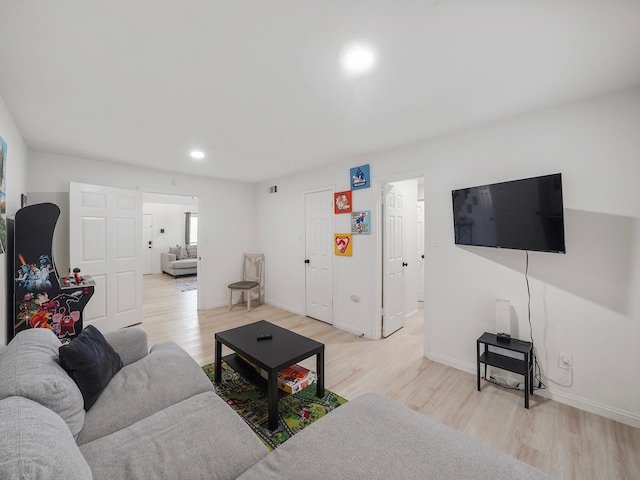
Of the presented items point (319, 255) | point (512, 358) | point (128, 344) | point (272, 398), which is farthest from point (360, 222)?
point (128, 344)

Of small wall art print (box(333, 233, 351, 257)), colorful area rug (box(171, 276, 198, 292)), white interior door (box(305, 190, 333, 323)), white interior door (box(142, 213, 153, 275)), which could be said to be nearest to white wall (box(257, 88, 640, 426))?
small wall art print (box(333, 233, 351, 257))

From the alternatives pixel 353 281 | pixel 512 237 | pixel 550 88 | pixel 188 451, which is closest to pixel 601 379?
pixel 512 237

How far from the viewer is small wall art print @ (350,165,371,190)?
136 inches

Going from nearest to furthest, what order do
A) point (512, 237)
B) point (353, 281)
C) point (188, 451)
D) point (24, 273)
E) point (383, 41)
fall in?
point (188, 451), point (383, 41), point (512, 237), point (24, 273), point (353, 281)

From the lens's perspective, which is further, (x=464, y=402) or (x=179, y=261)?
(x=179, y=261)

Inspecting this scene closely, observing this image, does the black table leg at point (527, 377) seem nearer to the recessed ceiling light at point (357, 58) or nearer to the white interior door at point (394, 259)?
the white interior door at point (394, 259)

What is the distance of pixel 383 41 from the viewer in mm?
1457

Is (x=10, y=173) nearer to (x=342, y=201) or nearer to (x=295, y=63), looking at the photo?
(x=295, y=63)

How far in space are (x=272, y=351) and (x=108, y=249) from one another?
304 cm

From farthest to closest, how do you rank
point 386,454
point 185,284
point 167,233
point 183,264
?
point 167,233 → point 183,264 → point 185,284 → point 386,454

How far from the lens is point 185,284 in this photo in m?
7.06

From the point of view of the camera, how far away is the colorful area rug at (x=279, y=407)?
1.87 metres

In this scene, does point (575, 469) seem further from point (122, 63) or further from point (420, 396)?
point (122, 63)

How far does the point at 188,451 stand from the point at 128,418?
0.51 meters
